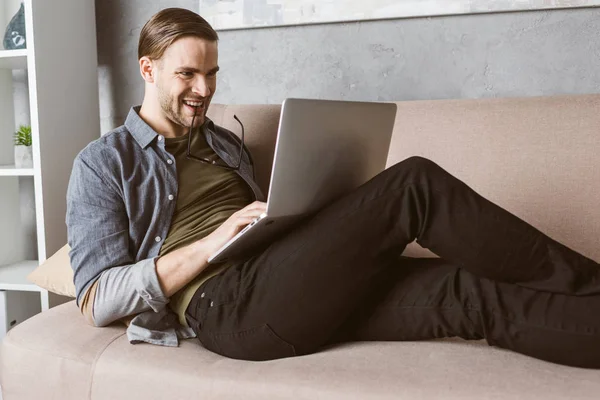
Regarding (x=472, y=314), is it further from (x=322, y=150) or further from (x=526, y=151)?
(x=526, y=151)

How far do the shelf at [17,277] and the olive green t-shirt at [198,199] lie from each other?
2.71 feet

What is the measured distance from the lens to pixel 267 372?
50.3 inches

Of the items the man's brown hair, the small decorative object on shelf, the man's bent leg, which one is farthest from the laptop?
the small decorative object on shelf

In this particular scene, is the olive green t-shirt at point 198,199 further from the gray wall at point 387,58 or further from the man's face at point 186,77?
the gray wall at point 387,58

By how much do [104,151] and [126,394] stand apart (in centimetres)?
54

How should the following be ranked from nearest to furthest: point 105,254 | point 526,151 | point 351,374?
point 351,374, point 105,254, point 526,151

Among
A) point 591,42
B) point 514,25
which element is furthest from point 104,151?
point 591,42

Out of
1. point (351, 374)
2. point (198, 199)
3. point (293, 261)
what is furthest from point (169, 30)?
point (351, 374)

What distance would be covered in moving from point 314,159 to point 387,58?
1026 millimetres

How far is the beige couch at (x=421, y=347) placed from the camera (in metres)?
1.20

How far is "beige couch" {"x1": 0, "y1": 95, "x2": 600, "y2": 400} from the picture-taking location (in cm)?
120

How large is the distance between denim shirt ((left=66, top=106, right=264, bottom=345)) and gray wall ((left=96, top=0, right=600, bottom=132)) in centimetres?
77

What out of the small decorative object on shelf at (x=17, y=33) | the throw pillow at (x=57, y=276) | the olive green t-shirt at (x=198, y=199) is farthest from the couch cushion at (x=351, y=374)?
the small decorative object on shelf at (x=17, y=33)

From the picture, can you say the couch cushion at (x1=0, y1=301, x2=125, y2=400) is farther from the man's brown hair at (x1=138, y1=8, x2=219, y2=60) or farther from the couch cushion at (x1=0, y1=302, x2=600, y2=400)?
the man's brown hair at (x1=138, y1=8, x2=219, y2=60)
